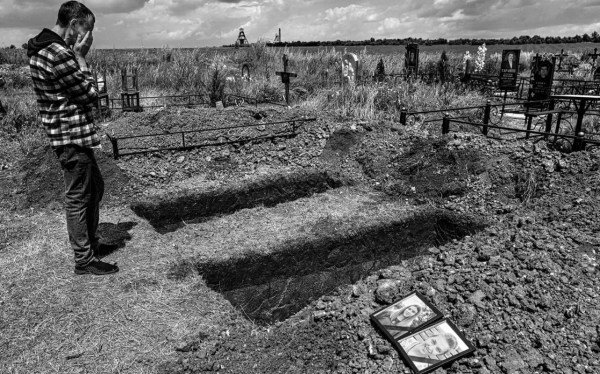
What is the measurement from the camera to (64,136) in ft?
13.5

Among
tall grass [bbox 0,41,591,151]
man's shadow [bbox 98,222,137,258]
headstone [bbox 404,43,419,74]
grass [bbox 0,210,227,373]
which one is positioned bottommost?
grass [bbox 0,210,227,373]

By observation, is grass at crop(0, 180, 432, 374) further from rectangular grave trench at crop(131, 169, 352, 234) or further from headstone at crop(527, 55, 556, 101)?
headstone at crop(527, 55, 556, 101)

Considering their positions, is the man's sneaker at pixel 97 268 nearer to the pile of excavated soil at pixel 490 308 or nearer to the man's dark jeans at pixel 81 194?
the man's dark jeans at pixel 81 194

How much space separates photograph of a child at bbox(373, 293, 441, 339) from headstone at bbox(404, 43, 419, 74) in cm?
1418

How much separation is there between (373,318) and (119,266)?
9.02ft

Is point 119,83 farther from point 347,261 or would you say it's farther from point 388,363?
point 388,363

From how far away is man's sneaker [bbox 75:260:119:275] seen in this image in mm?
4605

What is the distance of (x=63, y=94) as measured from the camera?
13.3 ft

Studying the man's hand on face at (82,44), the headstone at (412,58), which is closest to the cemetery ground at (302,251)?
the man's hand on face at (82,44)

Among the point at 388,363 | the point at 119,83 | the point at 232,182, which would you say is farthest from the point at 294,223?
the point at 119,83

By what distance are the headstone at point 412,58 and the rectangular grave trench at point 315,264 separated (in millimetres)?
11553

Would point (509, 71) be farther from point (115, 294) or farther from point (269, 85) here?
point (115, 294)

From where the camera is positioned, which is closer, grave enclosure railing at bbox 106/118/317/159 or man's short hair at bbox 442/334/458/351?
man's short hair at bbox 442/334/458/351

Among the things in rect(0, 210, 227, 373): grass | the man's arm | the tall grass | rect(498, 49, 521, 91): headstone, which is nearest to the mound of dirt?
the tall grass
